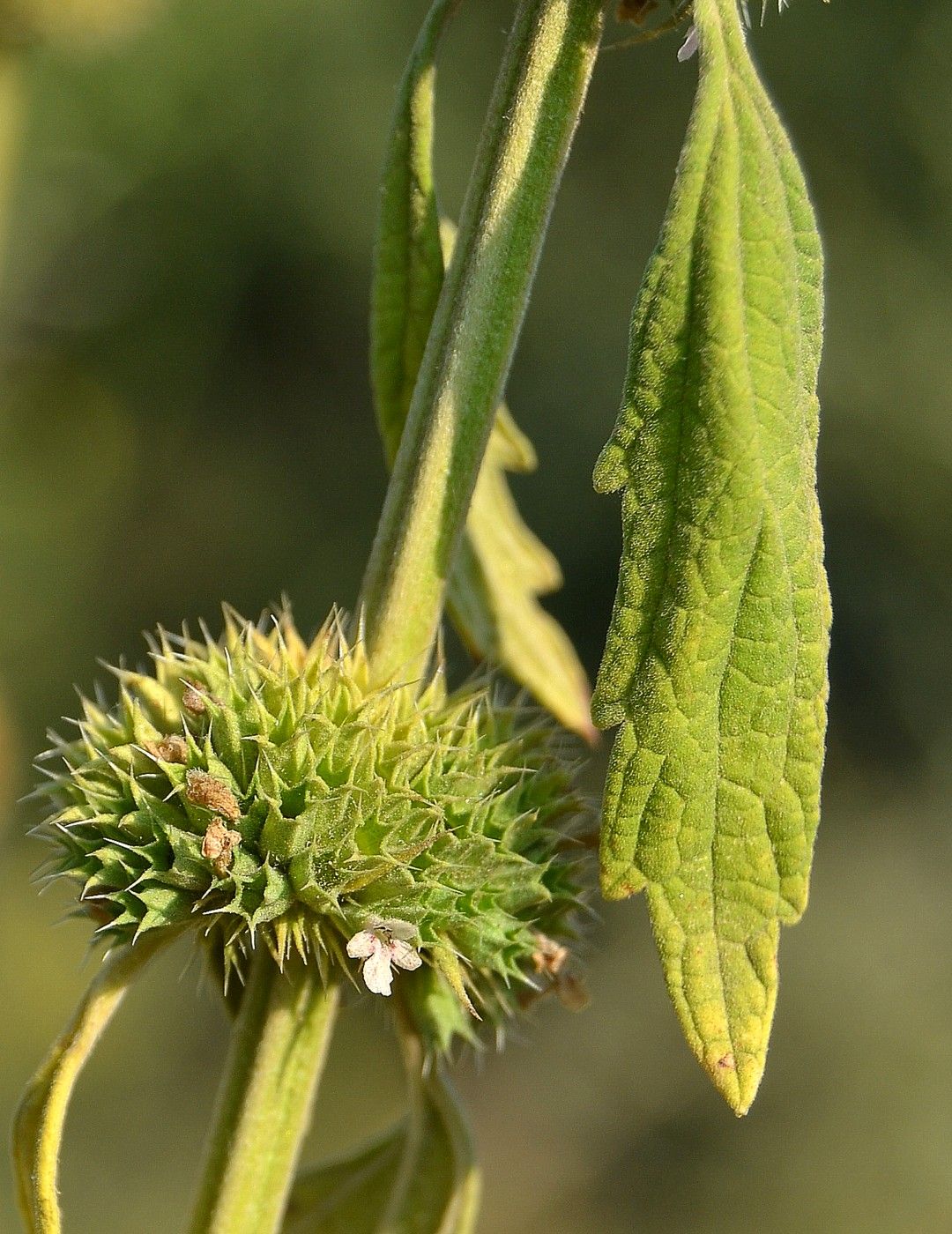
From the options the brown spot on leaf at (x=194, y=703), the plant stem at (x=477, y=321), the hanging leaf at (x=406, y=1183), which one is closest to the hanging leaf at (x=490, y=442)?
the plant stem at (x=477, y=321)

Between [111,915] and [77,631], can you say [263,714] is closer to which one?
[111,915]

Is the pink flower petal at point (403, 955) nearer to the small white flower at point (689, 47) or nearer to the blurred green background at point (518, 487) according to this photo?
the small white flower at point (689, 47)

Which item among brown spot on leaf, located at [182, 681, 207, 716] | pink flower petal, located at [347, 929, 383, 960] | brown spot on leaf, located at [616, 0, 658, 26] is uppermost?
brown spot on leaf, located at [616, 0, 658, 26]

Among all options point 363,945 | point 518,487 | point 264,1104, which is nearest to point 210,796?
point 363,945

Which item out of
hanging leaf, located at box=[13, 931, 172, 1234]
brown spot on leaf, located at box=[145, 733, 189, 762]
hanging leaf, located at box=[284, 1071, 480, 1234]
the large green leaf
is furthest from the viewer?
hanging leaf, located at box=[284, 1071, 480, 1234]

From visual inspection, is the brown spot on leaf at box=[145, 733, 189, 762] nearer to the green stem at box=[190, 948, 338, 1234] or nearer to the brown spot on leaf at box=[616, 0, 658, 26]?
the green stem at box=[190, 948, 338, 1234]

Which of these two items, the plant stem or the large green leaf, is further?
the plant stem

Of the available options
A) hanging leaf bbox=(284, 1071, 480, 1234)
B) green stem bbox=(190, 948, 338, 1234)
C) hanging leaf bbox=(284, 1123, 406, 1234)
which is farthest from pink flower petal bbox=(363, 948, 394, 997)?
hanging leaf bbox=(284, 1123, 406, 1234)

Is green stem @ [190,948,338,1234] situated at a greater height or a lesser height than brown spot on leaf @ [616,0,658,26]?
lesser
